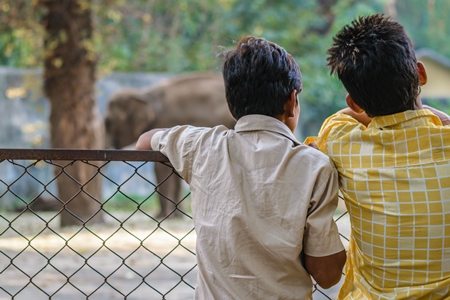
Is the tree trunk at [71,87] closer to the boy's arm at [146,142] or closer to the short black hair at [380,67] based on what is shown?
the boy's arm at [146,142]

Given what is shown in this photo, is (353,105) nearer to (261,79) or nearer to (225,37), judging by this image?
(261,79)

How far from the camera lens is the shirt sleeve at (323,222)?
174 cm

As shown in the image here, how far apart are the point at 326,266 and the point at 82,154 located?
759mm

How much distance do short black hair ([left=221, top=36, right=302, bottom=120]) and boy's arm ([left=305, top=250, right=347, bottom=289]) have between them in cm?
35

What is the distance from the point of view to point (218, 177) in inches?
71.4

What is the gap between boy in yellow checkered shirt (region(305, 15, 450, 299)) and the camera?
5.53ft

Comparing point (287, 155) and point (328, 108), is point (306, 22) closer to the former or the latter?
point (328, 108)

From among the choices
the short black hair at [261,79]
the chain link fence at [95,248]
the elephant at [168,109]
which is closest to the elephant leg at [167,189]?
the elephant at [168,109]

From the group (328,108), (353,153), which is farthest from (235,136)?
(328,108)

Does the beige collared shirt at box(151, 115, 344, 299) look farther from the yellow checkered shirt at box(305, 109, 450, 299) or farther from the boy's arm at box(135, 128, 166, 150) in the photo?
the boy's arm at box(135, 128, 166, 150)

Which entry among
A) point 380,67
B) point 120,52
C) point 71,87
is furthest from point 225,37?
point 380,67

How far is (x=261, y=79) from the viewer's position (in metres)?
1.84

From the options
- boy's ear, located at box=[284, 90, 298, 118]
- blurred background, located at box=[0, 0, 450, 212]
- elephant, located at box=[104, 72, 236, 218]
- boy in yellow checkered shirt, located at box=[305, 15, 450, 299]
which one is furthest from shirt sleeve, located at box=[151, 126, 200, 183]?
elephant, located at box=[104, 72, 236, 218]

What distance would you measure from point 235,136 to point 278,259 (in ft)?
0.99
